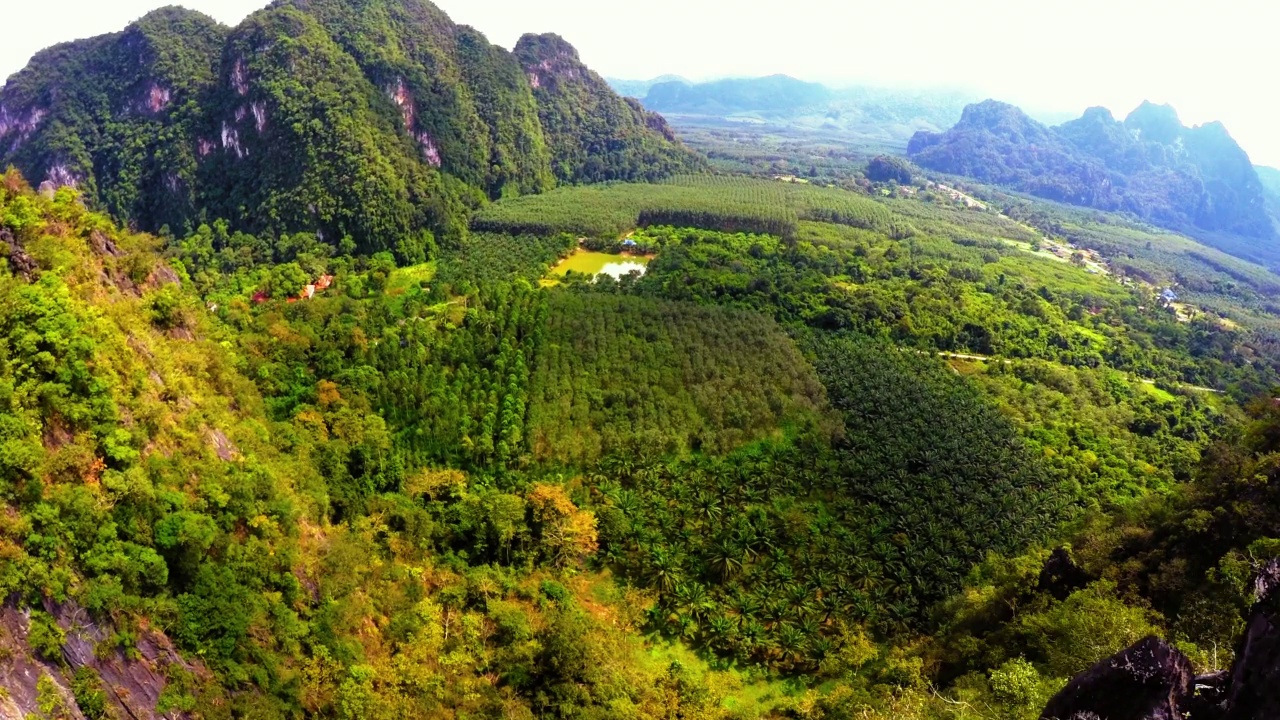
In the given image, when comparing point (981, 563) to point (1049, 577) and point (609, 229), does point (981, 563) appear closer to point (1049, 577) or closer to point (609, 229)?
point (1049, 577)

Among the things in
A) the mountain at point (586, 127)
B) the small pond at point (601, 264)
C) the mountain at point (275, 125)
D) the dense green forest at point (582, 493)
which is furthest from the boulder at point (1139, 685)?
the mountain at point (586, 127)

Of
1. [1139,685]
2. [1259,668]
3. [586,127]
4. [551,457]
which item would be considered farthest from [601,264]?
[1259,668]

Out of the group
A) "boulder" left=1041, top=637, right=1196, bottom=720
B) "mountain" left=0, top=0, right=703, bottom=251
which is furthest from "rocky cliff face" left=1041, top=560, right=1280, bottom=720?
"mountain" left=0, top=0, right=703, bottom=251

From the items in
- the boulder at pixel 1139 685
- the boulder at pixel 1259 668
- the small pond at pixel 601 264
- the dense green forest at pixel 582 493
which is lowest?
the dense green forest at pixel 582 493

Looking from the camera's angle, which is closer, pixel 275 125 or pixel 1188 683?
pixel 1188 683

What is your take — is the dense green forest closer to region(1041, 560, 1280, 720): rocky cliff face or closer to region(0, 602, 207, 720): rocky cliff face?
region(0, 602, 207, 720): rocky cliff face

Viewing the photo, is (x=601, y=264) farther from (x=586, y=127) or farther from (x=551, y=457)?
(x=586, y=127)

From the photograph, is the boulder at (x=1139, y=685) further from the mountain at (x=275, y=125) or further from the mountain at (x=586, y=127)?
the mountain at (x=586, y=127)
